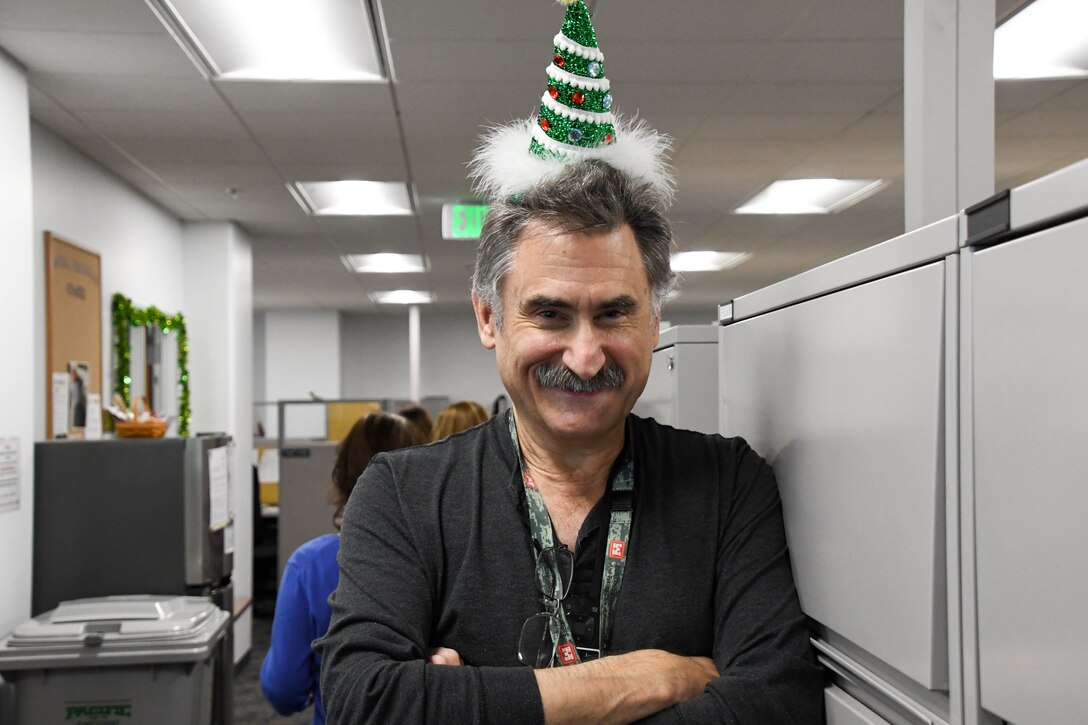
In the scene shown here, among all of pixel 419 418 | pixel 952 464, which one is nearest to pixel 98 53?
pixel 419 418

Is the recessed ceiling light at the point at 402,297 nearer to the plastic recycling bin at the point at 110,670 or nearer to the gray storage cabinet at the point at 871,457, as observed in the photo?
the plastic recycling bin at the point at 110,670

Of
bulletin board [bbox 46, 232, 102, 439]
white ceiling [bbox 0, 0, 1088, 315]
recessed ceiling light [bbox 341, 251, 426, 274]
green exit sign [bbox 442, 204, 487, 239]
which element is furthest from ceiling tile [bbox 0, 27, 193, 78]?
recessed ceiling light [bbox 341, 251, 426, 274]

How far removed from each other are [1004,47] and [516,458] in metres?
2.96

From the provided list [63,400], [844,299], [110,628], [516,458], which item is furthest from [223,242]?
[844,299]

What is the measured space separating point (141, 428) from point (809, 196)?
3.90 m

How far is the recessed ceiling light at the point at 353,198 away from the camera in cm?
524

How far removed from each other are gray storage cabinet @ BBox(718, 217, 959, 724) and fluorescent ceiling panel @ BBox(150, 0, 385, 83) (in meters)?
2.28

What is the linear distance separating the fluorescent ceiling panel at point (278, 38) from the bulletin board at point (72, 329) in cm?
126

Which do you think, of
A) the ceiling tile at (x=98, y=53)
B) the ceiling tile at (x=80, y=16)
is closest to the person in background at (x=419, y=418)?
the ceiling tile at (x=98, y=53)

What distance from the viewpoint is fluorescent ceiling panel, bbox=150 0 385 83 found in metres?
2.88

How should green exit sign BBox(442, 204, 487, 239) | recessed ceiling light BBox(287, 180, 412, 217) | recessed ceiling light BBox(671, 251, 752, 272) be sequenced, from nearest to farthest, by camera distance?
recessed ceiling light BBox(287, 180, 412, 217) → green exit sign BBox(442, 204, 487, 239) → recessed ceiling light BBox(671, 251, 752, 272)

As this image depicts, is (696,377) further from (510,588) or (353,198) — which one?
(353,198)

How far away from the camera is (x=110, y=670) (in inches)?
113

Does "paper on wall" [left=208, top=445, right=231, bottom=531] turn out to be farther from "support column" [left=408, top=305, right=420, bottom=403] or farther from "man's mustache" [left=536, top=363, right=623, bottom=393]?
"support column" [left=408, top=305, right=420, bottom=403]
